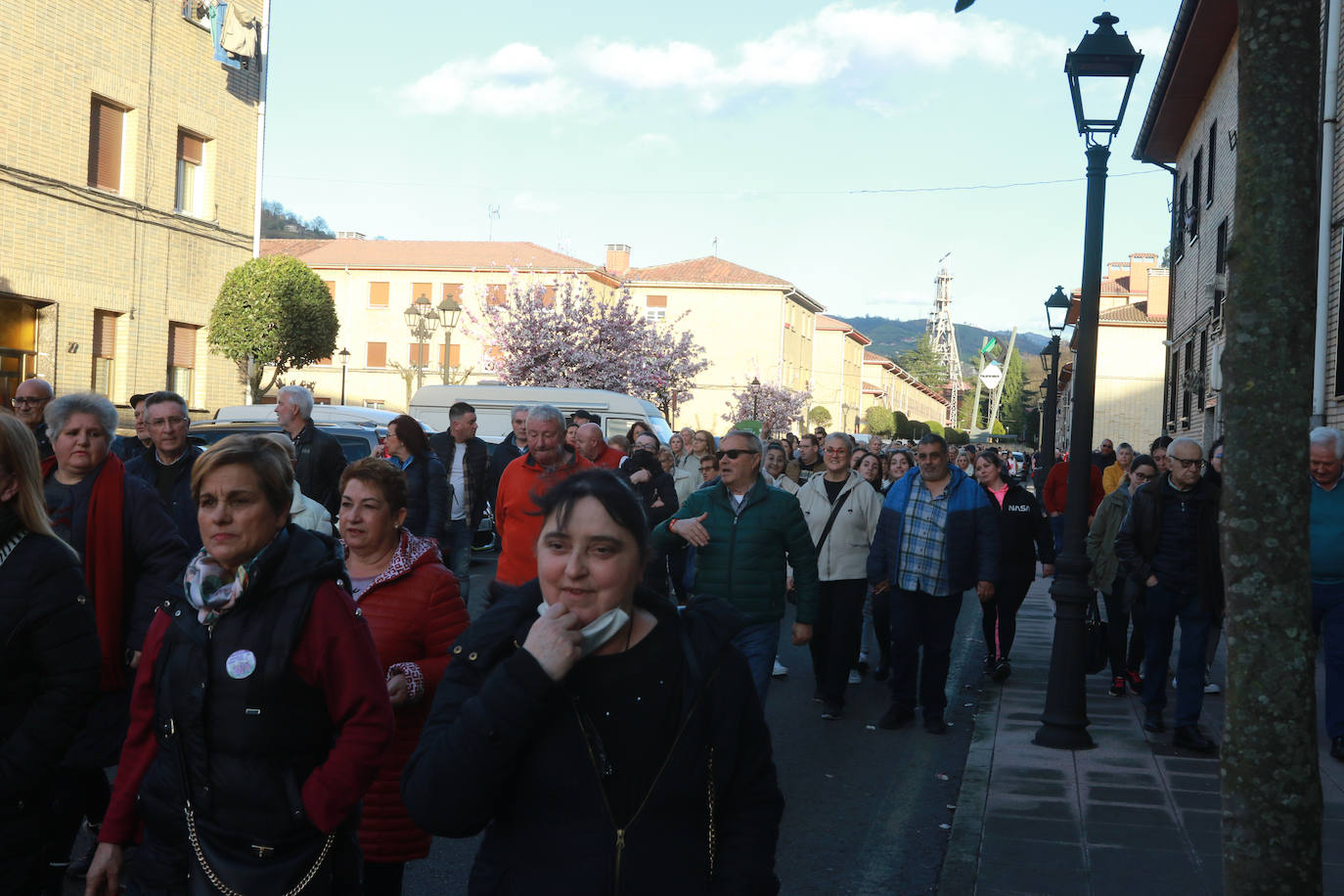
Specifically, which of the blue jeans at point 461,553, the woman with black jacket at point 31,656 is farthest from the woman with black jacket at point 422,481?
the woman with black jacket at point 31,656

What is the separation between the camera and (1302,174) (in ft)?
10.3

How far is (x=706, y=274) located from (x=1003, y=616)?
63.9 metres

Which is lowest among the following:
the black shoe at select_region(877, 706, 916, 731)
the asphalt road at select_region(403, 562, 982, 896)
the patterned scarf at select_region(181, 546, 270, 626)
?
the asphalt road at select_region(403, 562, 982, 896)

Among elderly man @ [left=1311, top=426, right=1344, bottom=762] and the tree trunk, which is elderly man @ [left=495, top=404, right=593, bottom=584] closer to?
elderly man @ [left=1311, top=426, right=1344, bottom=762]

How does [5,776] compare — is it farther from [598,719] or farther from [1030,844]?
[1030,844]

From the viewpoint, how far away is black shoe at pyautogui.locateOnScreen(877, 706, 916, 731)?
8855 mm

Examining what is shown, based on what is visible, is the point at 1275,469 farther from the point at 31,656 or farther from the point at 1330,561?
the point at 1330,561

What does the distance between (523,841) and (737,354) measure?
71.0 metres

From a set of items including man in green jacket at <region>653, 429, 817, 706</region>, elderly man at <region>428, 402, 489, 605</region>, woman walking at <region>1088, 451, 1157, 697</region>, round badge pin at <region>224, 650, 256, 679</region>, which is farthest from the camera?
elderly man at <region>428, 402, 489, 605</region>

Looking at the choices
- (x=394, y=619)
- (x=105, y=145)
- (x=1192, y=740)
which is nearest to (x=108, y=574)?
(x=394, y=619)

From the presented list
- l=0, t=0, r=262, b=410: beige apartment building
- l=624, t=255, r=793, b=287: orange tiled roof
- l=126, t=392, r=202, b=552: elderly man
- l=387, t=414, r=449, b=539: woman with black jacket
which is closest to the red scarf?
l=126, t=392, r=202, b=552: elderly man

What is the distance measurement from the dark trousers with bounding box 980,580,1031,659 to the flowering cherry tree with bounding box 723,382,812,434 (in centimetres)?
5619

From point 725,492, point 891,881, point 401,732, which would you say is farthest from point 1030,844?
point 401,732

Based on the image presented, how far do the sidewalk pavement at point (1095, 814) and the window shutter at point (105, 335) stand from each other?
58.9 ft
